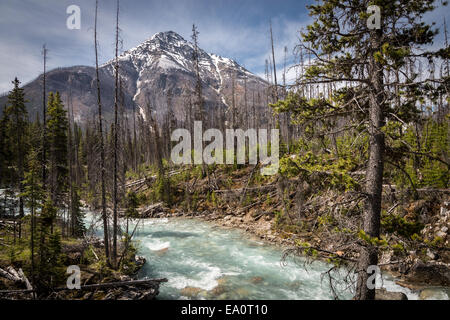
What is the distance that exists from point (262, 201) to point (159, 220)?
11.0 m

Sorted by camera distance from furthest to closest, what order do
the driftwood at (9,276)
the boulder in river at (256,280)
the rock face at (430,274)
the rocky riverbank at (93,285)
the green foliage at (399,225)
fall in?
the boulder in river at (256,280) < the rock face at (430,274) < the driftwood at (9,276) < the rocky riverbank at (93,285) < the green foliage at (399,225)

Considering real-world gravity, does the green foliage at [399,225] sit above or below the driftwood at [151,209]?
above

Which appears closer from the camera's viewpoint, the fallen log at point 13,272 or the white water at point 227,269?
the fallen log at point 13,272

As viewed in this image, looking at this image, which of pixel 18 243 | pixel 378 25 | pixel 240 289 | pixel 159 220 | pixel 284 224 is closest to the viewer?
pixel 378 25

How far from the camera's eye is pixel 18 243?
1132 centimetres

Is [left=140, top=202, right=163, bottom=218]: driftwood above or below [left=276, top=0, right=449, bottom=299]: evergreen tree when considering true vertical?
below

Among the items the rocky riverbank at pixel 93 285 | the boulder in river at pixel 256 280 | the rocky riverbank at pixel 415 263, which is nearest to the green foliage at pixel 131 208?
the rocky riverbank at pixel 93 285

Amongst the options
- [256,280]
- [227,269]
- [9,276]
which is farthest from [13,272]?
[256,280]

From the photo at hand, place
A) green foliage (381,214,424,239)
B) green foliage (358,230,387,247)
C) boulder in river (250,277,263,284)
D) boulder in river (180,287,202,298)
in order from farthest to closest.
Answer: boulder in river (250,277,263,284) < boulder in river (180,287,202,298) < green foliage (381,214,424,239) < green foliage (358,230,387,247)

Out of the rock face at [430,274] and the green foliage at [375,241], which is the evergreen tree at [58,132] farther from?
the rock face at [430,274]

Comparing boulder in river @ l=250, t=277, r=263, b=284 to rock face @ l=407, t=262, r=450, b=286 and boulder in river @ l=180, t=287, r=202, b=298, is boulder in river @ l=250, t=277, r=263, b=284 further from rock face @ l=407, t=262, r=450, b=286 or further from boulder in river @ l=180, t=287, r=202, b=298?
rock face @ l=407, t=262, r=450, b=286

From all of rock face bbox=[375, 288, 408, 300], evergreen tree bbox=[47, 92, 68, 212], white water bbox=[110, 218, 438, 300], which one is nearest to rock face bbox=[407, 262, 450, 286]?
white water bbox=[110, 218, 438, 300]
